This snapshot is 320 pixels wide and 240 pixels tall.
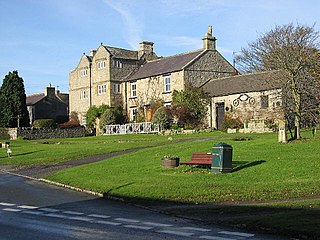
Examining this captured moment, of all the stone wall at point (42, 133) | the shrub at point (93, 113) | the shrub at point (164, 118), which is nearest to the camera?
the shrub at point (164, 118)

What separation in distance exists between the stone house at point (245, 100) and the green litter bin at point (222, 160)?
21766 millimetres

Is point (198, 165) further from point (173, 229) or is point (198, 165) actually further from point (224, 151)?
point (173, 229)

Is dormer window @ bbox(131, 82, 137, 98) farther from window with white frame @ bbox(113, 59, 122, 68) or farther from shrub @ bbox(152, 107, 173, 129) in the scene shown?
shrub @ bbox(152, 107, 173, 129)

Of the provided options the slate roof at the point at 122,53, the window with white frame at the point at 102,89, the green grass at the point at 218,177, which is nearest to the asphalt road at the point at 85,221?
the green grass at the point at 218,177

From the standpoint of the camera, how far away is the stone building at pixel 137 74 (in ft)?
183

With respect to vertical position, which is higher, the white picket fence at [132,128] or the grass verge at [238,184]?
the white picket fence at [132,128]

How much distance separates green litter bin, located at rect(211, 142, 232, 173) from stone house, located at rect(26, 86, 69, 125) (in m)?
62.8

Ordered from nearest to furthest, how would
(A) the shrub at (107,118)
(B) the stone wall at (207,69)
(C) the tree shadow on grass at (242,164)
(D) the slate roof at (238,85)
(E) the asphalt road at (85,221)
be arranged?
(E) the asphalt road at (85,221) < (C) the tree shadow on grass at (242,164) < (D) the slate roof at (238,85) < (B) the stone wall at (207,69) < (A) the shrub at (107,118)

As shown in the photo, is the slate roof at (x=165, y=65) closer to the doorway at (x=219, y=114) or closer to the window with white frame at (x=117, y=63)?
the window with white frame at (x=117, y=63)

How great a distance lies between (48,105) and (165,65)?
103 ft

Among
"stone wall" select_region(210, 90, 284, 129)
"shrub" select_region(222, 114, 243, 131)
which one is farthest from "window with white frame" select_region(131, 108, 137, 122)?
"shrub" select_region(222, 114, 243, 131)

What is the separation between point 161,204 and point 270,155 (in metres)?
8.85

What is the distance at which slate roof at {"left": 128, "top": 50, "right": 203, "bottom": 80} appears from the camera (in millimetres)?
56213

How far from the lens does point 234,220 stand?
39.3ft
